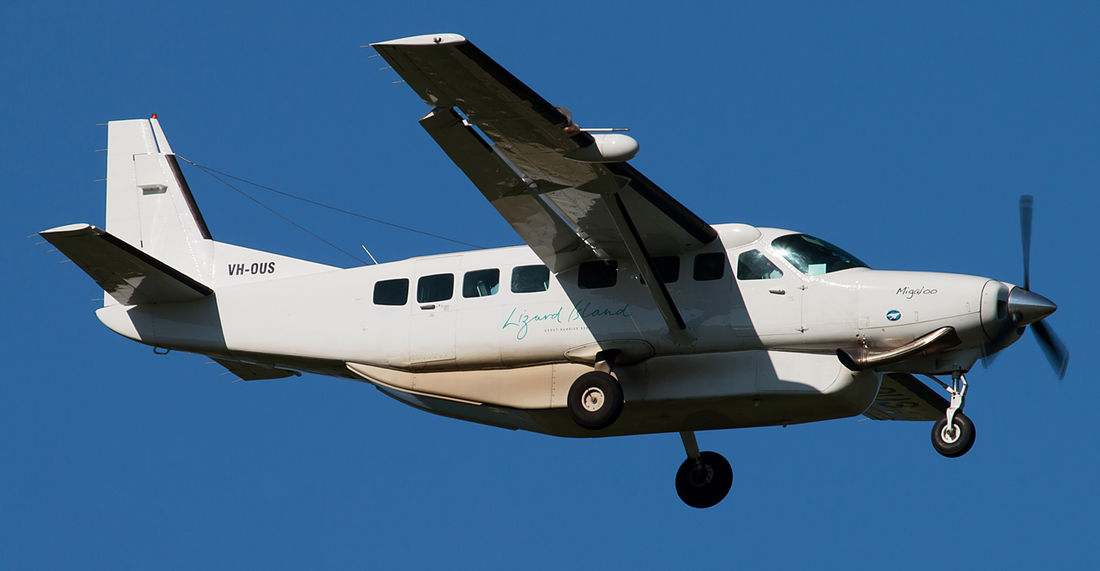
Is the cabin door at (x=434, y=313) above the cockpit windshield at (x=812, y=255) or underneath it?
underneath

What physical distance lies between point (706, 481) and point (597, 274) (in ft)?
13.3

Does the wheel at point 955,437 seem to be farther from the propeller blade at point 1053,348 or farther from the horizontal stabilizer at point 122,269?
the horizontal stabilizer at point 122,269

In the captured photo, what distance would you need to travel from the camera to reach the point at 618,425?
56.2 ft

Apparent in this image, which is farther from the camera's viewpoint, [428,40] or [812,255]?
[812,255]

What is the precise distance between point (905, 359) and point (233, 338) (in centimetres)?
1003

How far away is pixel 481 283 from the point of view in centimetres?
1742

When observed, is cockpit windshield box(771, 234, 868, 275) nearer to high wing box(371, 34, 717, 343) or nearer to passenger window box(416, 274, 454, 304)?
high wing box(371, 34, 717, 343)

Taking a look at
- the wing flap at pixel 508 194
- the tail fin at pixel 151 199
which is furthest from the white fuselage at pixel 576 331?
the tail fin at pixel 151 199

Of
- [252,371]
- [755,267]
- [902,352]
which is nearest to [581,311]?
[755,267]

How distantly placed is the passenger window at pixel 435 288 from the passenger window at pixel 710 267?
12.1ft

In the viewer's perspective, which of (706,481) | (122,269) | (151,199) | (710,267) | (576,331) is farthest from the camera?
(151,199)

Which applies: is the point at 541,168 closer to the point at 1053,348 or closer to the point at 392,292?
the point at 392,292

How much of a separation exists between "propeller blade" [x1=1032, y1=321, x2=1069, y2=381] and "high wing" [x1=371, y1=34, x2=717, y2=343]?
4.73 meters

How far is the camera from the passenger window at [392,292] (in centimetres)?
1789
